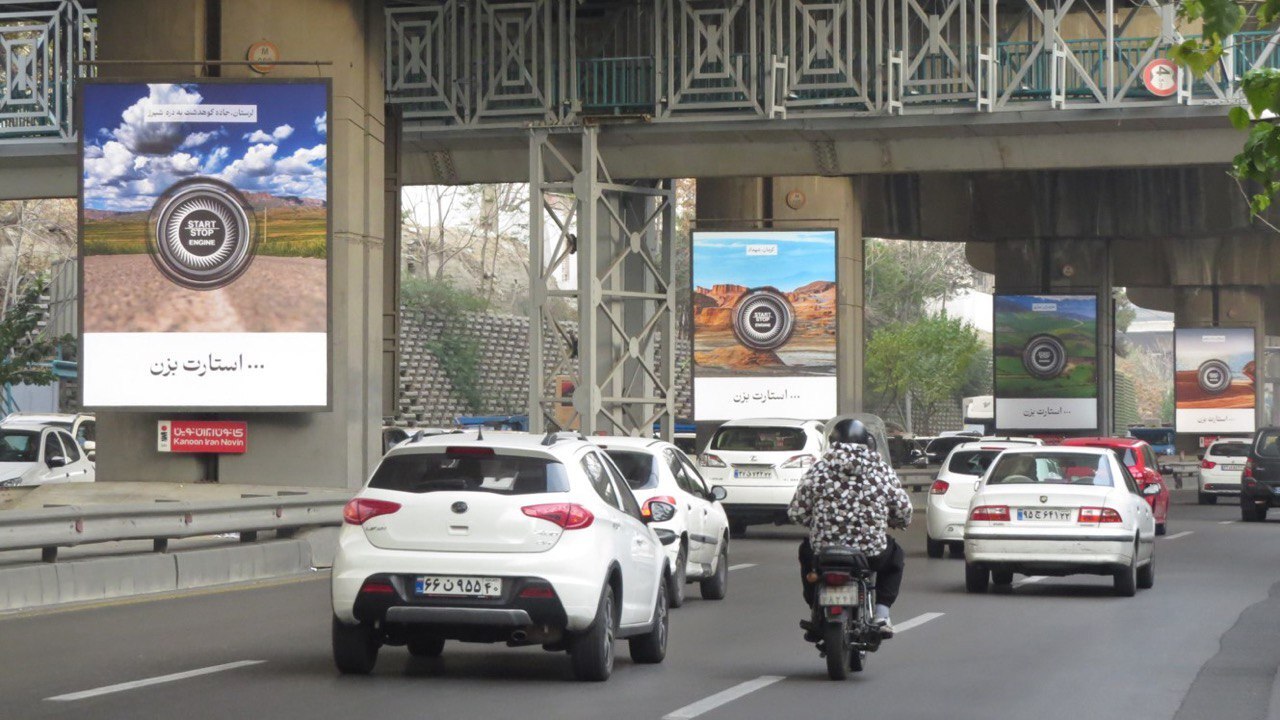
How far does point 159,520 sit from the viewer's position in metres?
18.5

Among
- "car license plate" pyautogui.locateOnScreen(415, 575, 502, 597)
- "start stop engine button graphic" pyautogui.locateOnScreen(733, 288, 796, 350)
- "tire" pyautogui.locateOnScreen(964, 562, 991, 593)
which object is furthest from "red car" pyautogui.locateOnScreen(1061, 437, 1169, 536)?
"car license plate" pyautogui.locateOnScreen(415, 575, 502, 597)

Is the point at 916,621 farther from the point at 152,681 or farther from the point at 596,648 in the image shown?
the point at 152,681

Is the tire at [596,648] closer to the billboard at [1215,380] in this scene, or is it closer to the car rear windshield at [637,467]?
the car rear windshield at [637,467]

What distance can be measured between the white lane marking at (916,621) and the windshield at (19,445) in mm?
16316

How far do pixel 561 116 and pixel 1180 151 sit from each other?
33.5 feet

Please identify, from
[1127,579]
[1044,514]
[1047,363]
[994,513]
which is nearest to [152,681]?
[994,513]

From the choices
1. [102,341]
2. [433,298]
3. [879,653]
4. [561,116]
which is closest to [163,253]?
[102,341]

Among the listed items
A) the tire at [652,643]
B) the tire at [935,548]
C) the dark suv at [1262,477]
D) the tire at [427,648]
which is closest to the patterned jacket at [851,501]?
the tire at [652,643]

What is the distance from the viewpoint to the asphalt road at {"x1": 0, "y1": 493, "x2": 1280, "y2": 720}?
35.1ft

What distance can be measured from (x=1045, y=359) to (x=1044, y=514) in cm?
4219

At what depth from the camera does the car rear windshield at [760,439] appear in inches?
1192

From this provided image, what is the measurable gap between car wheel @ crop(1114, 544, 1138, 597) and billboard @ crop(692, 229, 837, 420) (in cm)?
2422

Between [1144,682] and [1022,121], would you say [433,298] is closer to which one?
[1022,121]

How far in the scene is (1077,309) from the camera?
60.2 meters
